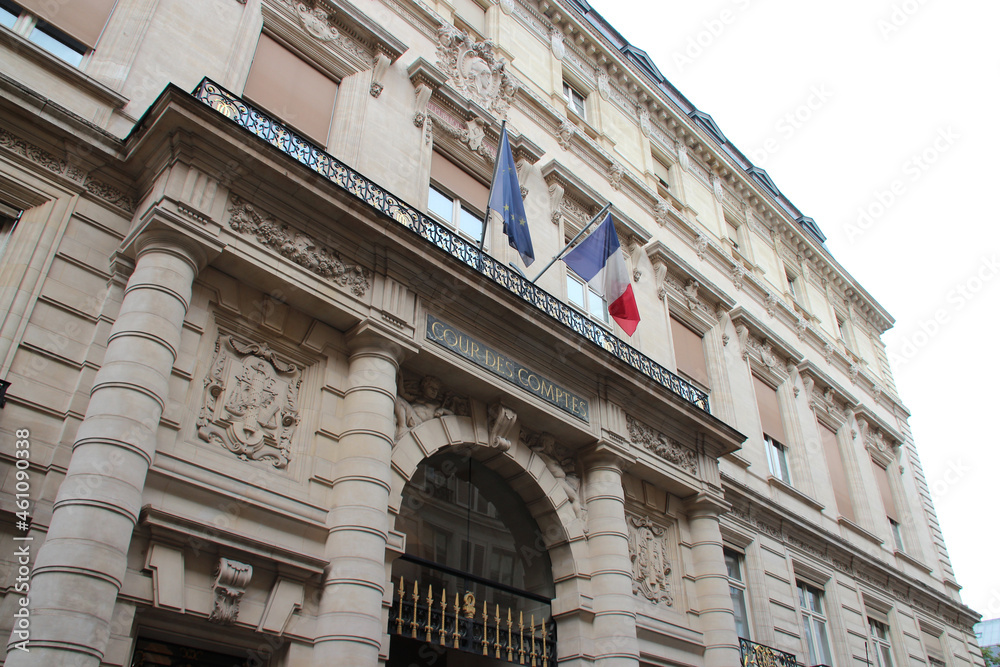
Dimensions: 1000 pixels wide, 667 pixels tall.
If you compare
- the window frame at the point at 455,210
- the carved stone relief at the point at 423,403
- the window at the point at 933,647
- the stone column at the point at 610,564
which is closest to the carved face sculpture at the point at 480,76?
the window frame at the point at 455,210

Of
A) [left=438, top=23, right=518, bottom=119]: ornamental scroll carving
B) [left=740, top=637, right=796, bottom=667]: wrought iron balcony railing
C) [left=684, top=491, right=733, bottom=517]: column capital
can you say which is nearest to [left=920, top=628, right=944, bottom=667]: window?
[left=740, top=637, right=796, bottom=667]: wrought iron balcony railing

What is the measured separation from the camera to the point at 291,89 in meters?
12.2

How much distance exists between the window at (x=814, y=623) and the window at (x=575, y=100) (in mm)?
12330

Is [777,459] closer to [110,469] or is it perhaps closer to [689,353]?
[689,353]

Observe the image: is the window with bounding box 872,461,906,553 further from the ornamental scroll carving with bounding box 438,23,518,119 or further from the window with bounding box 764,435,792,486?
the ornamental scroll carving with bounding box 438,23,518,119

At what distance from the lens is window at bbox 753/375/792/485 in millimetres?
18391

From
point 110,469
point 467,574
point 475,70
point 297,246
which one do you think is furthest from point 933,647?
point 110,469

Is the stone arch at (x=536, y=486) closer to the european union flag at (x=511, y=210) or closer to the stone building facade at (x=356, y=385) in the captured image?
the stone building facade at (x=356, y=385)

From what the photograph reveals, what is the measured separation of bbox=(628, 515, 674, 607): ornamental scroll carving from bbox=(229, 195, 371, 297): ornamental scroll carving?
247 inches

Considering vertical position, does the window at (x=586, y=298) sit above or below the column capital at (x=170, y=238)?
above

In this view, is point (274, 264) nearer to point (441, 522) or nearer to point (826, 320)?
point (441, 522)

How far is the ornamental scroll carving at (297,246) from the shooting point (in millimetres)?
9269

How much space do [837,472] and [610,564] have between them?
1218 centimetres

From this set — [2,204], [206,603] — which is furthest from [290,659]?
[2,204]
